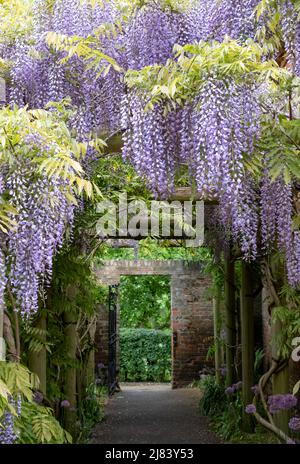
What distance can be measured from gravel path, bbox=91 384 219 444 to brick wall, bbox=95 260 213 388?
0.62 metres

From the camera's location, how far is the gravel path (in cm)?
604

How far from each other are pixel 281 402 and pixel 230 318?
2.48 metres

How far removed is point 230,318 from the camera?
715cm

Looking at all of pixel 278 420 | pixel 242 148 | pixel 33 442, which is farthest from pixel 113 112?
pixel 278 420

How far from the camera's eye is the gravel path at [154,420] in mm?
6043

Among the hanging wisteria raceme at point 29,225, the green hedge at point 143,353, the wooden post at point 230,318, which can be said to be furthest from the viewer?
the green hedge at point 143,353

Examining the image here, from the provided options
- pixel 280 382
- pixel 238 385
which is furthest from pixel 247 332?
pixel 280 382

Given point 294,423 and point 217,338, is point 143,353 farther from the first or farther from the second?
point 294,423

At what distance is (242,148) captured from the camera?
3.03m

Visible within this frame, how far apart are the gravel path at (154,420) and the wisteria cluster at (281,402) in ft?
4.44

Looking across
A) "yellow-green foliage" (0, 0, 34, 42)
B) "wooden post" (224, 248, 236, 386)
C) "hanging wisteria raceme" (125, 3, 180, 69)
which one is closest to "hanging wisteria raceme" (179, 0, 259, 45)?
"hanging wisteria raceme" (125, 3, 180, 69)

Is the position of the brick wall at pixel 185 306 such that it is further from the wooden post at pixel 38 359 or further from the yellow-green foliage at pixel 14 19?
the yellow-green foliage at pixel 14 19

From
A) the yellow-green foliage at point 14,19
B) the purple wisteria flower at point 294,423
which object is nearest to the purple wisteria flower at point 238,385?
the purple wisteria flower at point 294,423

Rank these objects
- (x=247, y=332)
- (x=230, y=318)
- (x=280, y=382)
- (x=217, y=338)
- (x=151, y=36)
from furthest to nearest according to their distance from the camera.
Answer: (x=217, y=338)
(x=230, y=318)
(x=247, y=332)
(x=280, y=382)
(x=151, y=36)
